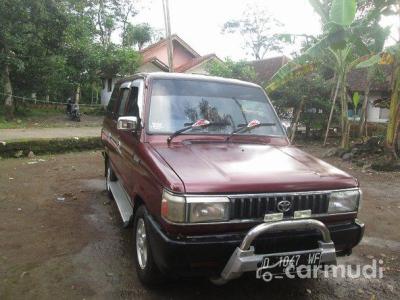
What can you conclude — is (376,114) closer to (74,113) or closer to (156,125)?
(74,113)

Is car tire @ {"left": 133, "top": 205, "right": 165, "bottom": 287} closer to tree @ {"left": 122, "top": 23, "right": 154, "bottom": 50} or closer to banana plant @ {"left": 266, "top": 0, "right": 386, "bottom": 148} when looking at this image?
banana plant @ {"left": 266, "top": 0, "right": 386, "bottom": 148}

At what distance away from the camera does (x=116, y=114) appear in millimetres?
5527

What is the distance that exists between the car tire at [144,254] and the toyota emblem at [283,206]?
106cm

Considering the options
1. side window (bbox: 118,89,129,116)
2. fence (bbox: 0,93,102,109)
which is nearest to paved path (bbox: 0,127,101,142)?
fence (bbox: 0,93,102,109)

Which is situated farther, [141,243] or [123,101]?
[123,101]

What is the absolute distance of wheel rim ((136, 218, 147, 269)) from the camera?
348 centimetres

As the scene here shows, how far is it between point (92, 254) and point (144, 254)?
3.31 ft

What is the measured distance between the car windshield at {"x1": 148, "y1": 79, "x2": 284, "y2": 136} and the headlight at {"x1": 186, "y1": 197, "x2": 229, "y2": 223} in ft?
4.06

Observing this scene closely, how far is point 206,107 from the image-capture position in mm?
4129

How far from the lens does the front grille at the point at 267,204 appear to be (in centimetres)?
284

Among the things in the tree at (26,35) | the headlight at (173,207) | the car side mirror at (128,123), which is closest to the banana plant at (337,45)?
the car side mirror at (128,123)

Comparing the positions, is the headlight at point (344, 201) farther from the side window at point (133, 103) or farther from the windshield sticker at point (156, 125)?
the side window at point (133, 103)

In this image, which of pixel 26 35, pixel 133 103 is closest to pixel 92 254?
pixel 133 103

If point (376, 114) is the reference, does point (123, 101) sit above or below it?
above
